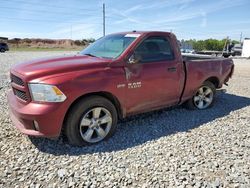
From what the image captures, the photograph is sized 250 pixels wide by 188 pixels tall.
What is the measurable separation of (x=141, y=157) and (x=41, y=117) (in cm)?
157

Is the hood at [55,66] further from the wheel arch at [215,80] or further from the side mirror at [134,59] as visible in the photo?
the wheel arch at [215,80]

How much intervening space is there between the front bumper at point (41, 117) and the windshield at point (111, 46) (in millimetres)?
1424

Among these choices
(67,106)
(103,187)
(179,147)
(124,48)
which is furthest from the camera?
(124,48)

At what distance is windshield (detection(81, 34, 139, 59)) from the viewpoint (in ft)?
14.3

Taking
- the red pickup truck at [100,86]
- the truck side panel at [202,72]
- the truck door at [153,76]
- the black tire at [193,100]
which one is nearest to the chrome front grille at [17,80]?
the red pickup truck at [100,86]

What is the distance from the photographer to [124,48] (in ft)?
14.0

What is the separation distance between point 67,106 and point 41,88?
1.46ft

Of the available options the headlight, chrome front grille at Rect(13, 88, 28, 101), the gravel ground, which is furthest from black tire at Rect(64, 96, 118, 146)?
chrome front grille at Rect(13, 88, 28, 101)

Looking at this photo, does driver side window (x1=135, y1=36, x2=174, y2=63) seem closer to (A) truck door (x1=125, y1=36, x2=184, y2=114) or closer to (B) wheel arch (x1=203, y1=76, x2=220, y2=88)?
(A) truck door (x1=125, y1=36, x2=184, y2=114)

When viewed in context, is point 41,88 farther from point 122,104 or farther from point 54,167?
point 122,104

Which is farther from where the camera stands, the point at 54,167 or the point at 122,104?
the point at 122,104

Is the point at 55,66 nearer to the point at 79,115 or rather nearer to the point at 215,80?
the point at 79,115

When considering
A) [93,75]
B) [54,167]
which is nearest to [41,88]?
[93,75]

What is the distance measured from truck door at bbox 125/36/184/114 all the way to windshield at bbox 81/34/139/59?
0.26 metres
